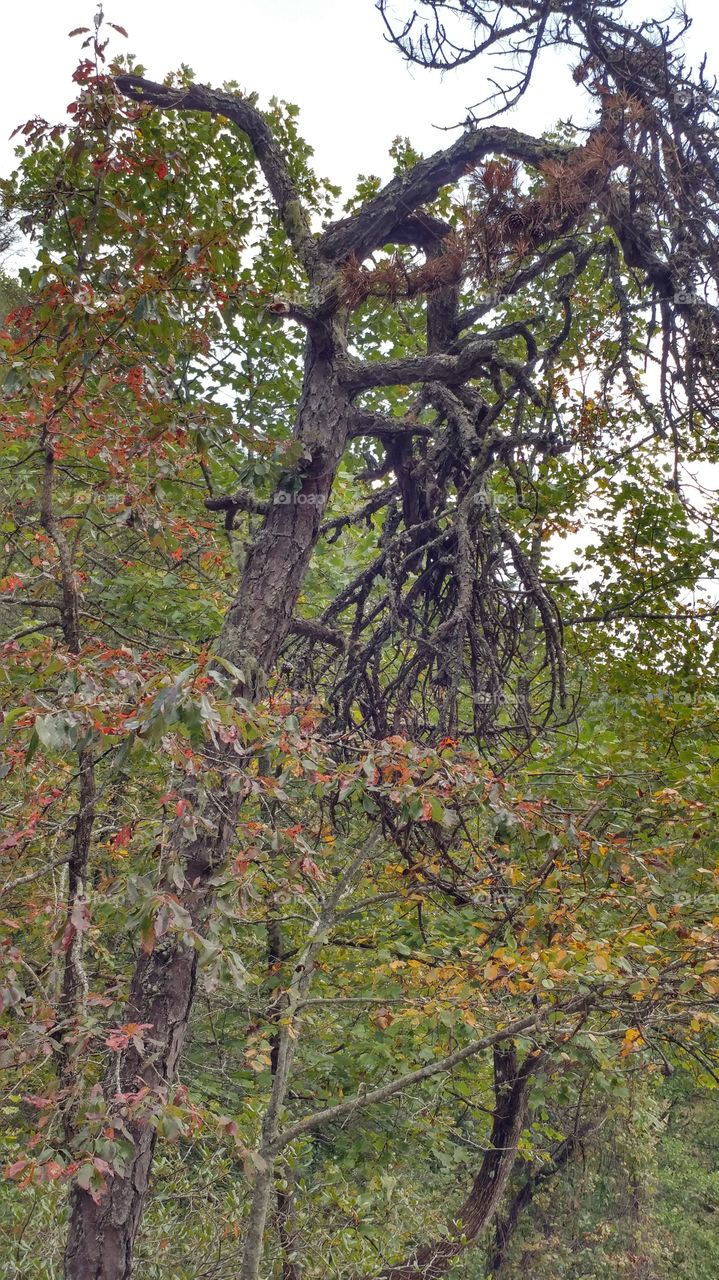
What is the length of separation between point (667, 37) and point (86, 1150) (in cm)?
510

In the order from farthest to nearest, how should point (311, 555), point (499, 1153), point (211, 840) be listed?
point (499, 1153), point (311, 555), point (211, 840)

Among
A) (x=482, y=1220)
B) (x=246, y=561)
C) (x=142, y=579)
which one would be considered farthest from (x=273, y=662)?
(x=482, y=1220)

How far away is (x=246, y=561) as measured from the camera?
161 inches

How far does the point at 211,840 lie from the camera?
3.60 meters

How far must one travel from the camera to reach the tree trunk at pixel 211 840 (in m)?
3.17

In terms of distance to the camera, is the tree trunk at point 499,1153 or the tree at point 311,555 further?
the tree trunk at point 499,1153

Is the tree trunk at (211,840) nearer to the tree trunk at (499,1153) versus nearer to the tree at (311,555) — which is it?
the tree at (311,555)

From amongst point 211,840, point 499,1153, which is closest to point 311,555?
point 211,840

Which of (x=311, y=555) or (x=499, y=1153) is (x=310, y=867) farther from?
(x=499, y=1153)

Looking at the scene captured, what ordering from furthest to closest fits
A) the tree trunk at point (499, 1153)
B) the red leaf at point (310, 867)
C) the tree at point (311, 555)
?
the tree trunk at point (499, 1153), the red leaf at point (310, 867), the tree at point (311, 555)

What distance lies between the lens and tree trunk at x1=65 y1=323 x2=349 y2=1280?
3166 mm

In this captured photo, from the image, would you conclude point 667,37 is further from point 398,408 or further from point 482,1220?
point 482,1220

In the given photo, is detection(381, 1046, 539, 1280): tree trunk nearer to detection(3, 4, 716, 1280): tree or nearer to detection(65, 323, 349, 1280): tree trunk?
detection(3, 4, 716, 1280): tree

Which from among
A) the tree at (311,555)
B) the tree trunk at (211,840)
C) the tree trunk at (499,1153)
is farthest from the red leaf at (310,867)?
the tree trunk at (499,1153)
